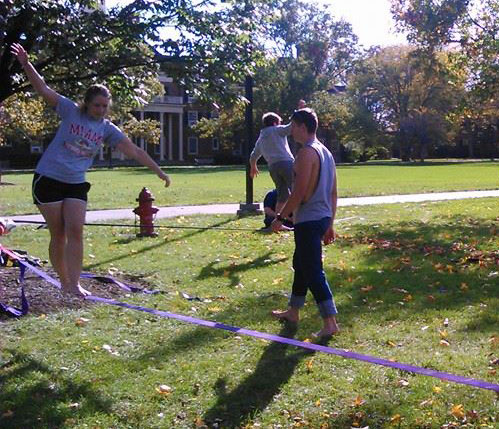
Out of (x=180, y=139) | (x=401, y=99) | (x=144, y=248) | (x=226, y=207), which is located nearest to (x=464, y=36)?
(x=226, y=207)

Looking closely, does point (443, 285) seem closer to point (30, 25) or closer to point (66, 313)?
point (66, 313)

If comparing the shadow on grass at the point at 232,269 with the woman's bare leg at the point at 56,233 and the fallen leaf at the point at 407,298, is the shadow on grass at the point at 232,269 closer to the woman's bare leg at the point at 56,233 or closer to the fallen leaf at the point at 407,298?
the fallen leaf at the point at 407,298

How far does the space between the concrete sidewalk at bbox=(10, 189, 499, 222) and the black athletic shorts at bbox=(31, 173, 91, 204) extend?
29.0 ft

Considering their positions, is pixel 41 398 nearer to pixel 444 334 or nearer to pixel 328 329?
pixel 328 329

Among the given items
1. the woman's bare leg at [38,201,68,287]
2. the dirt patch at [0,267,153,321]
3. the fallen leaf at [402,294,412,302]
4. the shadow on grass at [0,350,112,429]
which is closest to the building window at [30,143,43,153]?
the dirt patch at [0,267,153,321]

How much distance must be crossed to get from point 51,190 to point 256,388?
8.21 feet

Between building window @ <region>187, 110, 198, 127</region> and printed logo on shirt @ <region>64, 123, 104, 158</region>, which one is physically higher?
building window @ <region>187, 110, 198, 127</region>

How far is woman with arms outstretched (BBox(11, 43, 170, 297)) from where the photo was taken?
5883 mm

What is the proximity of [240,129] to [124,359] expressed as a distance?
6553 cm

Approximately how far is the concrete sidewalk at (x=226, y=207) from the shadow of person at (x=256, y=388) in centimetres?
995

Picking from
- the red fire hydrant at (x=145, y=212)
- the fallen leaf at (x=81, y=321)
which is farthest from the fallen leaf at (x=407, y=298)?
the red fire hydrant at (x=145, y=212)

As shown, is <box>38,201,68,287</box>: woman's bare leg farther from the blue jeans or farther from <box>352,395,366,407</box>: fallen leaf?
<box>352,395,366,407</box>: fallen leaf

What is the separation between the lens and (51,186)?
19.6ft

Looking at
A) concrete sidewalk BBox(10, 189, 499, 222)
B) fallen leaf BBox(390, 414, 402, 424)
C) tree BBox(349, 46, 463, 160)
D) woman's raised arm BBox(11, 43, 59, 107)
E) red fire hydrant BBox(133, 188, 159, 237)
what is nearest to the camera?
fallen leaf BBox(390, 414, 402, 424)
